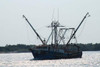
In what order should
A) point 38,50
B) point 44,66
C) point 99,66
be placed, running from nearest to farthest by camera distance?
point 99,66 < point 44,66 < point 38,50

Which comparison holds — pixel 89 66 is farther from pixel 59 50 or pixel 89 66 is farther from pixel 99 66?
pixel 59 50

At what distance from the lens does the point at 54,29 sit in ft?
655

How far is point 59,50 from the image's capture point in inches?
7662

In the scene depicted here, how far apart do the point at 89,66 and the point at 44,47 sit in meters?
55.7

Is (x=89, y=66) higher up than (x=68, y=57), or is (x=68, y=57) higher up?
(x=89, y=66)

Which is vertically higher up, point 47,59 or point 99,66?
point 99,66

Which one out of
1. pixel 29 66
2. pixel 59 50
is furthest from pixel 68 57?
pixel 29 66

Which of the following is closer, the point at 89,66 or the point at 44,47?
the point at 89,66

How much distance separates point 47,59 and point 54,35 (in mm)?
11997

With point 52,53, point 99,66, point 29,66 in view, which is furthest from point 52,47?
point 99,66

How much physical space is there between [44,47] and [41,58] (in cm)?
509

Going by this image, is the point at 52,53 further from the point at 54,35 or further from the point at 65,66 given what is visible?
the point at 65,66

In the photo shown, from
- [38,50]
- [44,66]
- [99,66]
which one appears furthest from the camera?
[38,50]

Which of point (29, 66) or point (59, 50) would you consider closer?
point (29, 66)
